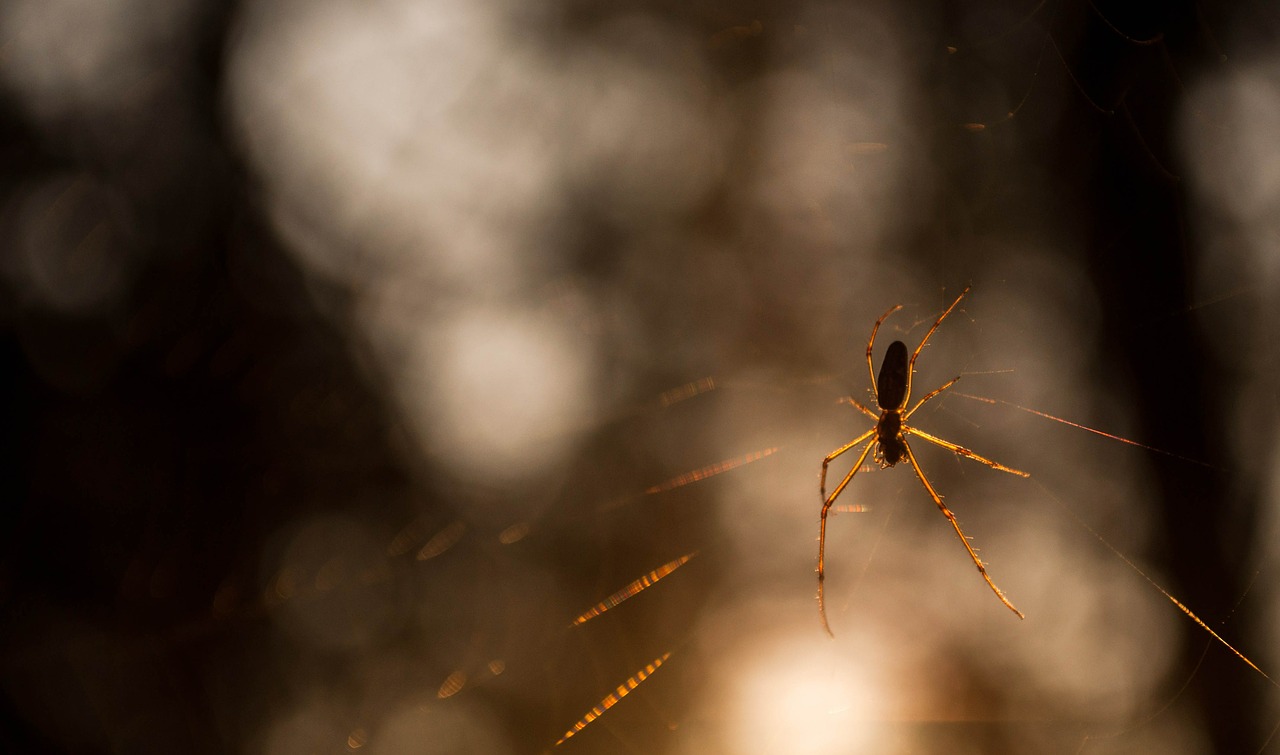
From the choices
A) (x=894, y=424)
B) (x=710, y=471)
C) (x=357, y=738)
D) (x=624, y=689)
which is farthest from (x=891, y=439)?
(x=357, y=738)

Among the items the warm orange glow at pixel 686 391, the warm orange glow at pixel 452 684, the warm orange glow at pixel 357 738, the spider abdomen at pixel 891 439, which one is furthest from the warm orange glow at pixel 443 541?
the spider abdomen at pixel 891 439

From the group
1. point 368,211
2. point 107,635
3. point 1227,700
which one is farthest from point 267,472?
point 1227,700

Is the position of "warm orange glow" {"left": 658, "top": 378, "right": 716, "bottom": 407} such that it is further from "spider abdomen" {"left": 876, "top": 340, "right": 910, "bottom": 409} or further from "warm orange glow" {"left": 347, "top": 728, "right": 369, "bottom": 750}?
"warm orange glow" {"left": 347, "top": 728, "right": 369, "bottom": 750}

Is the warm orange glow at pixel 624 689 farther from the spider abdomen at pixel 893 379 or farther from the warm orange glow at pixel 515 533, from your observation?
the spider abdomen at pixel 893 379

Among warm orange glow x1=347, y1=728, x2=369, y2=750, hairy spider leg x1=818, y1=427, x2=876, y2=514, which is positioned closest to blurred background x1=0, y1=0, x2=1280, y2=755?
warm orange glow x1=347, y1=728, x2=369, y2=750

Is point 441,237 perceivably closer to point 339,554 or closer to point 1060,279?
point 339,554

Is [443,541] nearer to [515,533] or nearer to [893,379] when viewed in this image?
[515,533]
